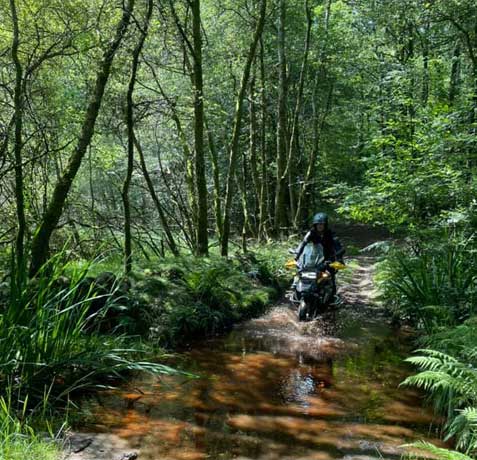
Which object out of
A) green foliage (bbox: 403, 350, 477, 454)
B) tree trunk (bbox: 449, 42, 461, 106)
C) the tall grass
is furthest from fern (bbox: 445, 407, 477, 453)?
tree trunk (bbox: 449, 42, 461, 106)

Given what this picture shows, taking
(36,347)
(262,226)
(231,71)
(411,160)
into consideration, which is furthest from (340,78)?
(36,347)

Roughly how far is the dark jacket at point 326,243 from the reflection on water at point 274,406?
208cm

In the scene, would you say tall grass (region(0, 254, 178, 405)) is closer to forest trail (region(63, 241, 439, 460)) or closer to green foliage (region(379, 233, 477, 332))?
forest trail (region(63, 241, 439, 460))

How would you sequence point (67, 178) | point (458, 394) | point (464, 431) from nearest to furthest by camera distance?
point (464, 431), point (458, 394), point (67, 178)

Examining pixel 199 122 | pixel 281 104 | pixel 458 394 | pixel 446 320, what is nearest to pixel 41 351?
pixel 458 394

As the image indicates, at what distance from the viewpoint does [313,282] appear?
8.62m

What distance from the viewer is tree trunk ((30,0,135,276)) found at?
686 cm

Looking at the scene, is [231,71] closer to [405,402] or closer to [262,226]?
[262,226]

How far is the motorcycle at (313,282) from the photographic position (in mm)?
8656

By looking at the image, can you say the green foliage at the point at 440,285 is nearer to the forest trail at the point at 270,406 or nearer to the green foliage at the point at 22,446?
the forest trail at the point at 270,406

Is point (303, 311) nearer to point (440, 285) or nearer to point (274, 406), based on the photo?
point (440, 285)

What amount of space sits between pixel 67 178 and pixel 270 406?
166 inches

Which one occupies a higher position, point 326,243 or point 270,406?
point 326,243

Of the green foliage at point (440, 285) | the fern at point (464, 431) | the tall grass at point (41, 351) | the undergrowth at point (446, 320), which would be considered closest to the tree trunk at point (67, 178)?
the tall grass at point (41, 351)
